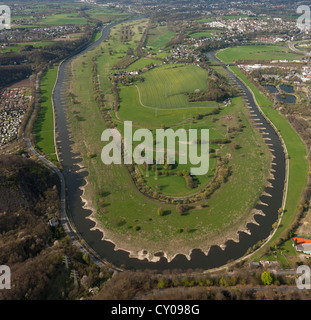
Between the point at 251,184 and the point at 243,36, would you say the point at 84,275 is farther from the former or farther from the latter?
the point at 243,36

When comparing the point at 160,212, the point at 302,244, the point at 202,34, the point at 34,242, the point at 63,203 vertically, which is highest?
the point at 202,34

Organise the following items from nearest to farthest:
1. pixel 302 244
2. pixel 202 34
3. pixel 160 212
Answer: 1. pixel 302 244
2. pixel 160 212
3. pixel 202 34

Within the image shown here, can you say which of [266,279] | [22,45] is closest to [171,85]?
[266,279]

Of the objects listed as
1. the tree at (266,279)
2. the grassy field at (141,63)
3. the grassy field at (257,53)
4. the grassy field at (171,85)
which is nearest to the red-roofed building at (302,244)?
the tree at (266,279)

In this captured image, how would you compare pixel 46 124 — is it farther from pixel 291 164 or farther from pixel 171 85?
pixel 291 164

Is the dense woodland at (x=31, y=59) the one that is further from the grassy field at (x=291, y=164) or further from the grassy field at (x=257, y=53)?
the grassy field at (x=291, y=164)

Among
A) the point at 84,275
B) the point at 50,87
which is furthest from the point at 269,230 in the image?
the point at 50,87
